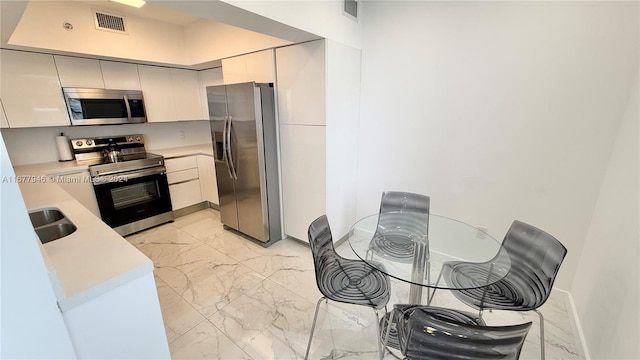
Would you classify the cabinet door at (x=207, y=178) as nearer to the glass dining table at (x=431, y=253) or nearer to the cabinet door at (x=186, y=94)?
the cabinet door at (x=186, y=94)

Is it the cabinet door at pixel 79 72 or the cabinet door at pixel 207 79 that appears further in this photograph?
the cabinet door at pixel 207 79

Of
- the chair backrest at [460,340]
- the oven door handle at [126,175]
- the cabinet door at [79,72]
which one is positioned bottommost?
the chair backrest at [460,340]

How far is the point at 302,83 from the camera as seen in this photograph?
2.59 meters

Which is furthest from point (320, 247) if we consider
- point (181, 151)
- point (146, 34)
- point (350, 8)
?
point (146, 34)

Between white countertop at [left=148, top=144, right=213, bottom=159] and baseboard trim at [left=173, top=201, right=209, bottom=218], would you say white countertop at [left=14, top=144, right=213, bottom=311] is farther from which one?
baseboard trim at [left=173, top=201, right=209, bottom=218]

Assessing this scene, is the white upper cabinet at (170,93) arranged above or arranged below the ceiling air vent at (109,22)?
below

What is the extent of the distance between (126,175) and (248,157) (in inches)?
61.6

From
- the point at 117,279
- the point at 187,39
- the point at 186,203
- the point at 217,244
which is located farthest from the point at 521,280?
the point at 187,39

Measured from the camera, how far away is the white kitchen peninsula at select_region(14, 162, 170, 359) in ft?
3.35

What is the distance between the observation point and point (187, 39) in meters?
3.55

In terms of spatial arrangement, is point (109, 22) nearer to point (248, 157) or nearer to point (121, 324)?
point (248, 157)

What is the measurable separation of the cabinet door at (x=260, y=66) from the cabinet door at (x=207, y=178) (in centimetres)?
148

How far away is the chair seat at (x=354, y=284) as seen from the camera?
158 centimetres

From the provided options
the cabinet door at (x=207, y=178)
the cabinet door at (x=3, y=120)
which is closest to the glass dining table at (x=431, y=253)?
the cabinet door at (x=207, y=178)
